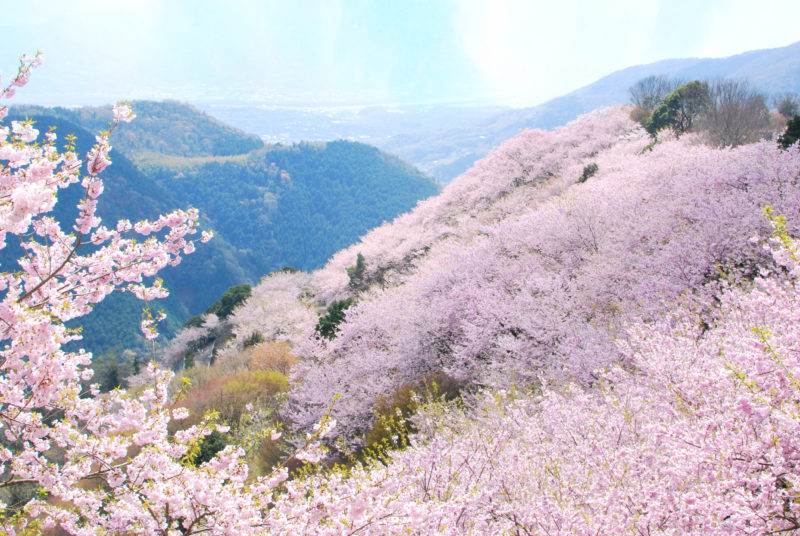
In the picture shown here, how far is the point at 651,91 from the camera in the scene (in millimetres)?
43656

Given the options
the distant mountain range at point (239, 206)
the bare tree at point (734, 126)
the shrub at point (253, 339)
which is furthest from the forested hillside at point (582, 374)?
the distant mountain range at point (239, 206)

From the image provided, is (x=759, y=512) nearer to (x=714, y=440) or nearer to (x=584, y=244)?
(x=714, y=440)

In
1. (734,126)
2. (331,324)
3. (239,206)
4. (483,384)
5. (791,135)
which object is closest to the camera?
(483,384)

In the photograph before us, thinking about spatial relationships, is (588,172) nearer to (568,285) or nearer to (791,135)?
(791,135)

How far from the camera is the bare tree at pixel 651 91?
132 feet

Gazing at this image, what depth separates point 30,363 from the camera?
4141 mm

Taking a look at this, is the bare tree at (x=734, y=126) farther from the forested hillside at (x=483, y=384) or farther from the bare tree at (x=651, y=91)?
the bare tree at (x=651, y=91)

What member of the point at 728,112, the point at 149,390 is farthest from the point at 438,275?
the point at 728,112

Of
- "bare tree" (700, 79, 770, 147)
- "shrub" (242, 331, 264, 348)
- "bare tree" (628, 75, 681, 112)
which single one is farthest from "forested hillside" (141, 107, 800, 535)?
"bare tree" (628, 75, 681, 112)

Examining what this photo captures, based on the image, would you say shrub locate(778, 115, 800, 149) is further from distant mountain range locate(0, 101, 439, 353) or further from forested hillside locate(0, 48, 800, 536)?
distant mountain range locate(0, 101, 439, 353)

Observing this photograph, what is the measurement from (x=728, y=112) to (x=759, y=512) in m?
25.4

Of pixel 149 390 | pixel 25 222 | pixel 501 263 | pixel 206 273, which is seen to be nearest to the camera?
pixel 25 222

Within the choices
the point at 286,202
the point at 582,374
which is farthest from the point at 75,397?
the point at 286,202

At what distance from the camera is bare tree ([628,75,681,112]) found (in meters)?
40.1
